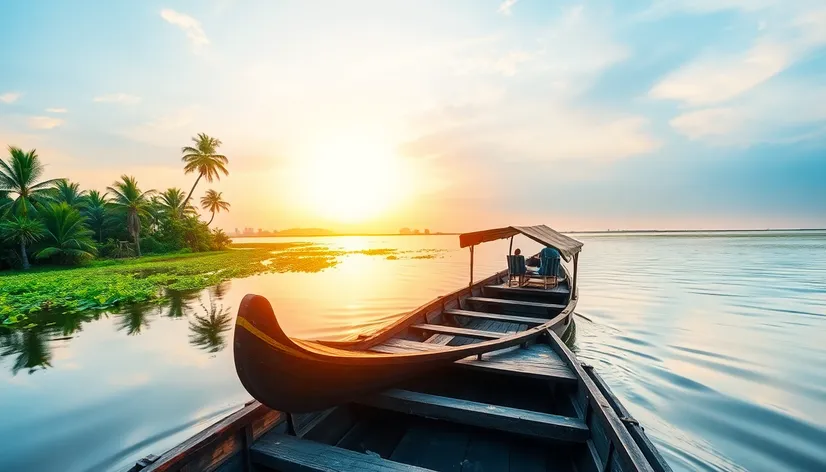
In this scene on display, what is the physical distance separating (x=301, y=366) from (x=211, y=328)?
8.72m

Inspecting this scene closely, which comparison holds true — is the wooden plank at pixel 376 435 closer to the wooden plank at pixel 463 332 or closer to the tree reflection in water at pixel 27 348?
the wooden plank at pixel 463 332

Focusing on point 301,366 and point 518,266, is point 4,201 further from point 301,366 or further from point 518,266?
point 518,266

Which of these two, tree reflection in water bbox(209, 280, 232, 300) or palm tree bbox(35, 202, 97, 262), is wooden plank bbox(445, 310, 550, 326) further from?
palm tree bbox(35, 202, 97, 262)

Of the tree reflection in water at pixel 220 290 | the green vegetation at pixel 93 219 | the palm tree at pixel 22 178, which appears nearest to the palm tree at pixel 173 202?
the green vegetation at pixel 93 219

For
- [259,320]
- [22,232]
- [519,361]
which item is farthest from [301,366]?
[22,232]

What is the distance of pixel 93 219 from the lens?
103 ft

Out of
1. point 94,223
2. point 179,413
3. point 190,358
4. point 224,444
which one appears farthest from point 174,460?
point 94,223

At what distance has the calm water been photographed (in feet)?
14.1

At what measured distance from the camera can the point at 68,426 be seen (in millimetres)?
4789

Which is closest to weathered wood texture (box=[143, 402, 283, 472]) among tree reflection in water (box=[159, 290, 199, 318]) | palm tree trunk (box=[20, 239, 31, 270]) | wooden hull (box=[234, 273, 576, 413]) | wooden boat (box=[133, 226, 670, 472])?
wooden boat (box=[133, 226, 670, 472])

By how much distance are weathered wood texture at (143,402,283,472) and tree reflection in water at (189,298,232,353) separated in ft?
20.9

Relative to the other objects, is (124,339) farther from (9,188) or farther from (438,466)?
(9,188)

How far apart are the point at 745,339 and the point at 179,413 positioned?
12.2 meters

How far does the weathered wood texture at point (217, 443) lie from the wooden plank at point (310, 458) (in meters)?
0.14
